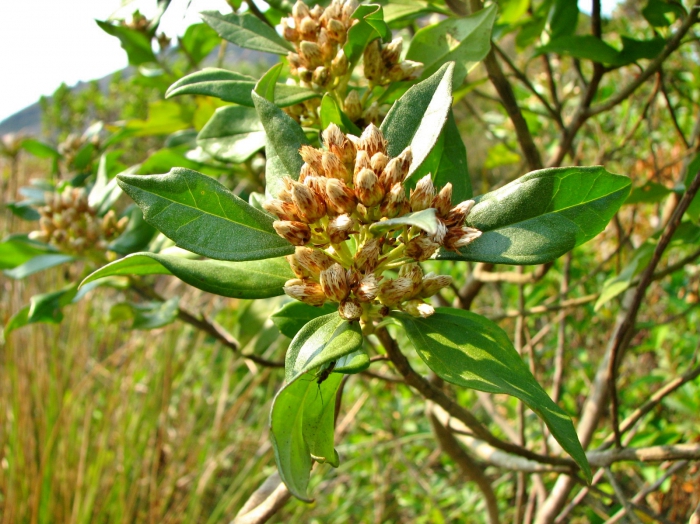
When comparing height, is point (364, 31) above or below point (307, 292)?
above

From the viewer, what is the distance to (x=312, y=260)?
72 centimetres

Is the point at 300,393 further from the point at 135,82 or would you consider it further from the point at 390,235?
the point at 135,82

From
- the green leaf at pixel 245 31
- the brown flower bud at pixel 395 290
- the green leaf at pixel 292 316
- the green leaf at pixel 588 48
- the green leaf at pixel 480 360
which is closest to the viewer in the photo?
the green leaf at pixel 480 360

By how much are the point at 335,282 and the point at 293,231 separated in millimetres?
81

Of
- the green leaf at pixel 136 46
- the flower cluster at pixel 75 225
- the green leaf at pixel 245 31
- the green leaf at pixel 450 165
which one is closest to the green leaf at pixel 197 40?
the green leaf at pixel 136 46

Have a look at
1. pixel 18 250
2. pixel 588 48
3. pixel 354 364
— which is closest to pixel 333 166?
pixel 354 364

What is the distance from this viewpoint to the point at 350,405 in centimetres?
342

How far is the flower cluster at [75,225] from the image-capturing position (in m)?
1.56

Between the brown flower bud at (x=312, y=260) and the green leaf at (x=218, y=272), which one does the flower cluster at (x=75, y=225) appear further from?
the brown flower bud at (x=312, y=260)

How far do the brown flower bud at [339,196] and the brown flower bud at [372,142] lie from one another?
0.18 ft

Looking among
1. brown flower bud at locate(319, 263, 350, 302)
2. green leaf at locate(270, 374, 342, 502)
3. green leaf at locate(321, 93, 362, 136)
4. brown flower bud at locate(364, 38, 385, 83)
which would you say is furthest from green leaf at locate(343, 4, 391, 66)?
green leaf at locate(270, 374, 342, 502)

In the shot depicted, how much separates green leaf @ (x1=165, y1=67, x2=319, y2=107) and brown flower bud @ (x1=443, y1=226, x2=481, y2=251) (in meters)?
0.35

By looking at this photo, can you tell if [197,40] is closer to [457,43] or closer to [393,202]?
[457,43]

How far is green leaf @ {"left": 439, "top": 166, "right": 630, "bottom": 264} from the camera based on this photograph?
67 centimetres
